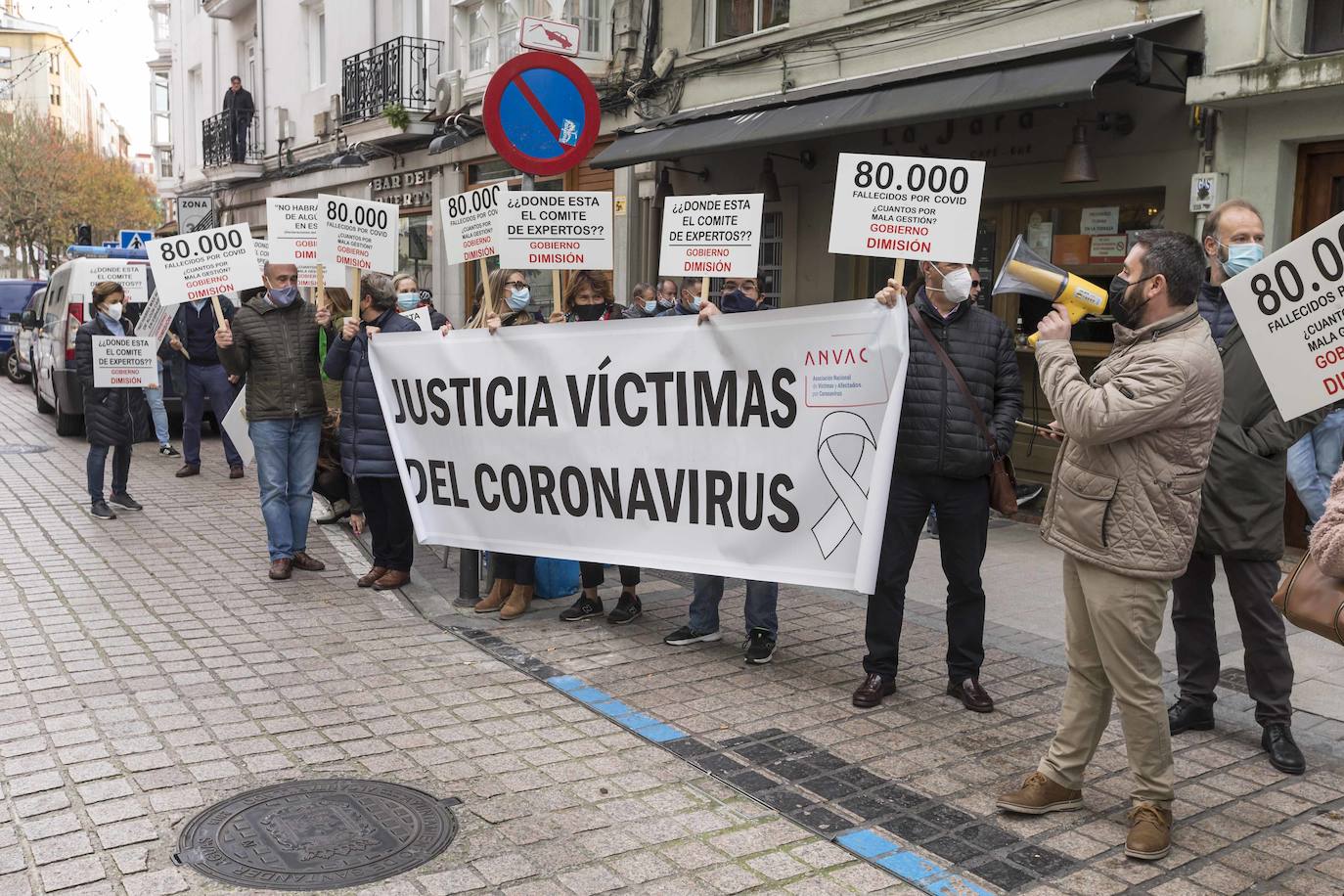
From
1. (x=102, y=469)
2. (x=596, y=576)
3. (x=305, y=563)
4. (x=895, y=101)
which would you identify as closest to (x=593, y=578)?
(x=596, y=576)

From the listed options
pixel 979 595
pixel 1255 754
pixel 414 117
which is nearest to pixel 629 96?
pixel 414 117

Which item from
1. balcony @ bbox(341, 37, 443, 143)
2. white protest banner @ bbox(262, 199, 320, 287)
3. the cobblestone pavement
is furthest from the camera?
balcony @ bbox(341, 37, 443, 143)

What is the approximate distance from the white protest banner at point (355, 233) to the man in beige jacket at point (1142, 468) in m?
4.40

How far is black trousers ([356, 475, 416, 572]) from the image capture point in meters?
7.33

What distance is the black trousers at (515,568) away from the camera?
22.4 ft

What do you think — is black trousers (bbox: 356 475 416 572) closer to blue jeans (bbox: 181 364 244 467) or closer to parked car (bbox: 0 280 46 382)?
blue jeans (bbox: 181 364 244 467)

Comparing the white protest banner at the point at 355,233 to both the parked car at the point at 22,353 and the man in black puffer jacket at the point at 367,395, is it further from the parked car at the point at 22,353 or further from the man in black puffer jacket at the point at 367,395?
the parked car at the point at 22,353

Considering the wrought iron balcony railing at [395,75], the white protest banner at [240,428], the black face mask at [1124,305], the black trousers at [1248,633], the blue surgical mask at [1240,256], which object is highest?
the wrought iron balcony railing at [395,75]

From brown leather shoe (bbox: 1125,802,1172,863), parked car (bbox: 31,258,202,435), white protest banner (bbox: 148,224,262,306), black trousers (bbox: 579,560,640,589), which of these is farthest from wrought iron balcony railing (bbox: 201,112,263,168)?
brown leather shoe (bbox: 1125,802,1172,863)

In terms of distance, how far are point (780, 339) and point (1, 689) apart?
3.82 meters

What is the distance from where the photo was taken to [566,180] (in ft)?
53.7

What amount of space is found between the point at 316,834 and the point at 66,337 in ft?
40.4

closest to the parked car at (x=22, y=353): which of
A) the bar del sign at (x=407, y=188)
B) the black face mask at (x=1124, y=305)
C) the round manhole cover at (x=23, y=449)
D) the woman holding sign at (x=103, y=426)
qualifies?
the round manhole cover at (x=23, y=449)

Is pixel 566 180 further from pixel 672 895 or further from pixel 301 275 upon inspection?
pixel 672 895
